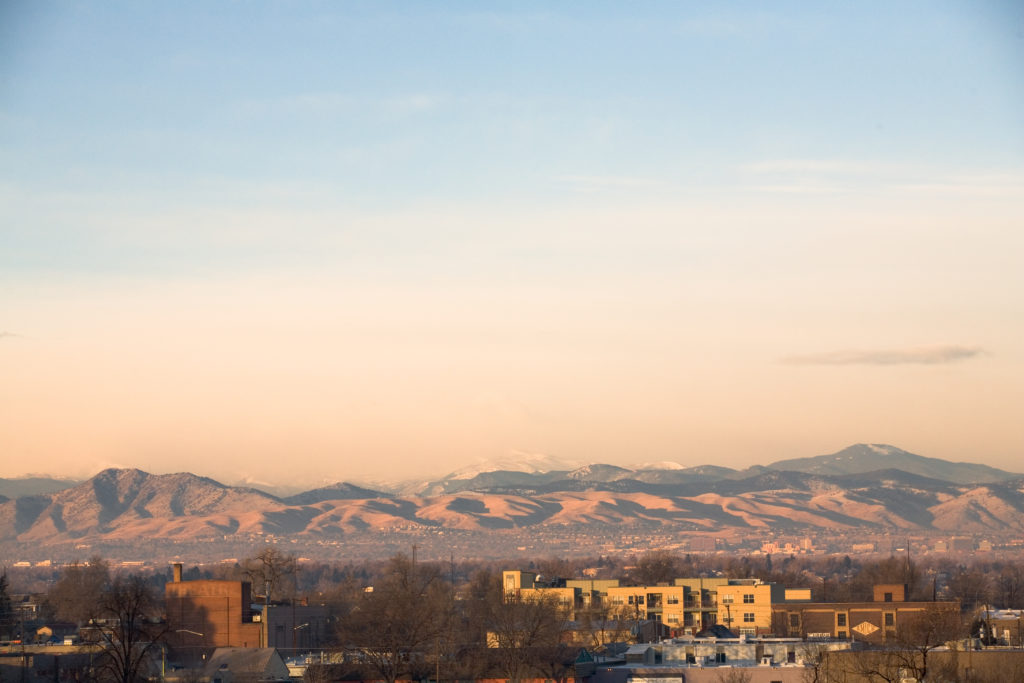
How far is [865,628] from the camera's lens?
131 m

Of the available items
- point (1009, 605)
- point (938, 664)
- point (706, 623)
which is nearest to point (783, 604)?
point (706, 623)

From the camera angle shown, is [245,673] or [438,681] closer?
[438,681]

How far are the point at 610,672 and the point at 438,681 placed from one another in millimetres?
9854

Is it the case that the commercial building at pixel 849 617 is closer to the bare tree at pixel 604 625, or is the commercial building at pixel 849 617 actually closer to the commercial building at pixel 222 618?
the bare tree at pixel 604 625

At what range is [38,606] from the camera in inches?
7525

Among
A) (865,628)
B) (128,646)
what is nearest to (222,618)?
(128,646)

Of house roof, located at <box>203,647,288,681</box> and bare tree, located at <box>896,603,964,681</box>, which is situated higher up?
bare tree, located at <box>896,603,964,681</box>

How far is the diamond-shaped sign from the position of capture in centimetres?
12988

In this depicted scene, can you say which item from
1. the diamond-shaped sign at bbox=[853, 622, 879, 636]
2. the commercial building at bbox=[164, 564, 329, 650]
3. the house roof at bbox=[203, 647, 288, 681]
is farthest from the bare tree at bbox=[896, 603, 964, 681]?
the commercial building at bbox=[164, 564, 329, 650]

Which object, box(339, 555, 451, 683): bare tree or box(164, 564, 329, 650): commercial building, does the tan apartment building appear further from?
box(164, 564, 329, 650): commercial building

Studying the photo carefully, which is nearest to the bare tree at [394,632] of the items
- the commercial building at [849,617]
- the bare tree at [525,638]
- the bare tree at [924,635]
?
the bare tree at [525,638]

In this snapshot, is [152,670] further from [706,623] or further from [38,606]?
[38,606]

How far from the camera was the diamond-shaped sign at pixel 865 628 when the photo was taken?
129875 mm

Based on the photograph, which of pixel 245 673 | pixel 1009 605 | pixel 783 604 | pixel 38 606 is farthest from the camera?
pixel 38 606
